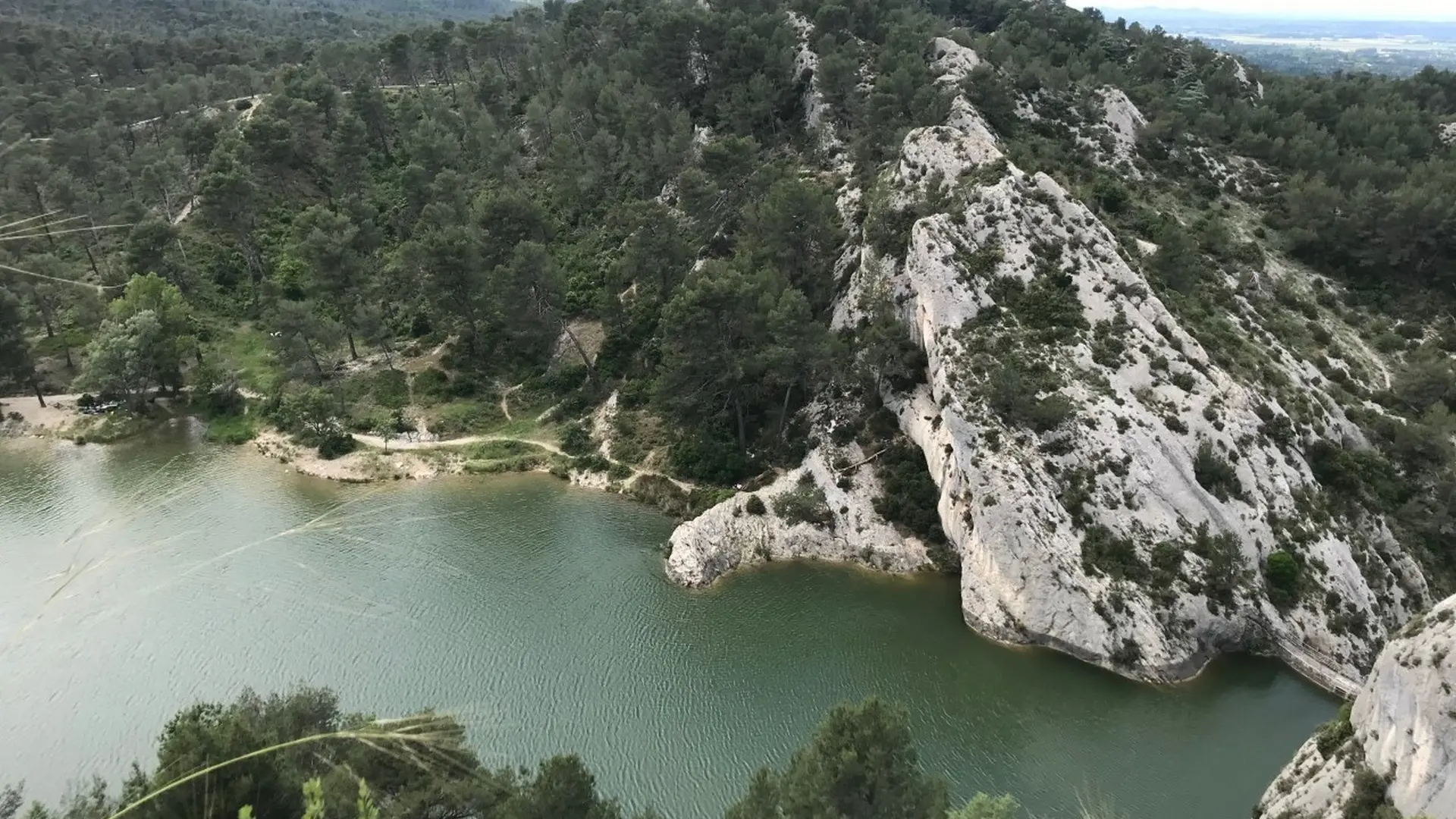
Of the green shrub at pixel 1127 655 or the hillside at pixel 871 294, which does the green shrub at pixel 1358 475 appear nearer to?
the hillside at pixel 871 294

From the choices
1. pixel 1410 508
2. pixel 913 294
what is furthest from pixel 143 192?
pixel 1410 508

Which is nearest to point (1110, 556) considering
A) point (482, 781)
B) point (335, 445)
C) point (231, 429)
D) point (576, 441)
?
point (482, 781)

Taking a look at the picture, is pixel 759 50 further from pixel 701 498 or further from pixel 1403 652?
pixel 1403 652

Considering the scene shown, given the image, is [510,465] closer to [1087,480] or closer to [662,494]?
[662,494]

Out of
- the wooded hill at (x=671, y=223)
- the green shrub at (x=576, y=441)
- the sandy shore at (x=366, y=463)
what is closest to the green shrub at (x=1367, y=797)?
the wooded hill at (x=671, y=223)

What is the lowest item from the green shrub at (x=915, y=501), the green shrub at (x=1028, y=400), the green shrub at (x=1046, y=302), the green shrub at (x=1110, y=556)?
the green shrub at (x=915, y=501)

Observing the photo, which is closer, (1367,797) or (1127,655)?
(1367,797)

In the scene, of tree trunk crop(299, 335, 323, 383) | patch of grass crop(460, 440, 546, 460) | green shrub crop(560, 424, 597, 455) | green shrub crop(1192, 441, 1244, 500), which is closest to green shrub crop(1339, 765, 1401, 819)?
green shrub crop(1192, 441, 1244, 500)
